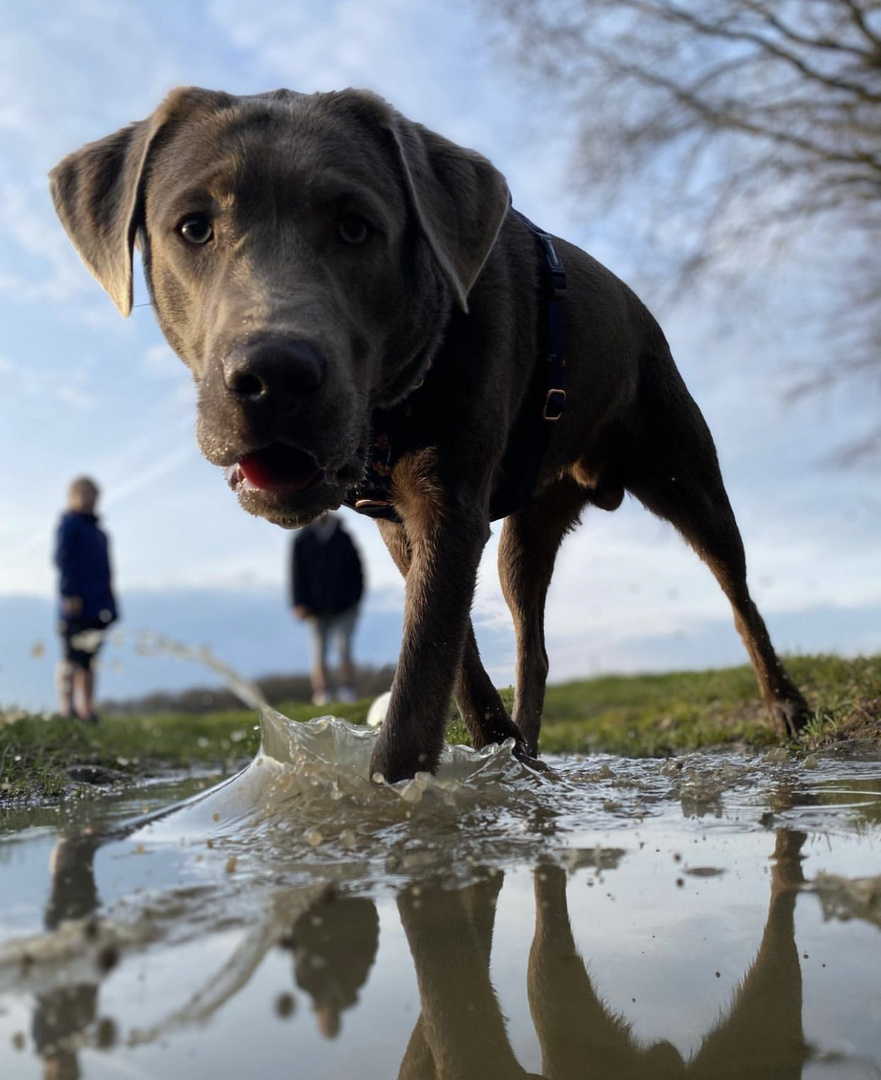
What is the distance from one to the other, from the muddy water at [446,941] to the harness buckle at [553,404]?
142cm

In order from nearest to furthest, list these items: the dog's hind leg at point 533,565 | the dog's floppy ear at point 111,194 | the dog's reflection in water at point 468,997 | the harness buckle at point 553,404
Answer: the dog's reflection in water at point 468,997 < the dog's floppy ear at point 111,194 < the harness buckle at point 553,404 < the dog's hind leg at point 533,565

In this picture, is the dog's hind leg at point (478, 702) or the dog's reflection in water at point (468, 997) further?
the dog's hind leg at point (478, 702)

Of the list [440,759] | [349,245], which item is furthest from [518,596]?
[349,245]

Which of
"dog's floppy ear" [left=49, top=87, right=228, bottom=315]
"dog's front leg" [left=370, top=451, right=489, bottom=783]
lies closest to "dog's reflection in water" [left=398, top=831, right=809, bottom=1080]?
"dog's front leg" [left=370, top=451, right=489, bottom=783]

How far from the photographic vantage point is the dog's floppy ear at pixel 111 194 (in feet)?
11.0

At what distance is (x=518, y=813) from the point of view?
2871 millimetres

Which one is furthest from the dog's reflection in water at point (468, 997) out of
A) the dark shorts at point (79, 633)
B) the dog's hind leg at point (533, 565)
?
the dark shorts at point (79, 633)

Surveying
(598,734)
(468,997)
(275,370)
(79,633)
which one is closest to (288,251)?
(275,370)

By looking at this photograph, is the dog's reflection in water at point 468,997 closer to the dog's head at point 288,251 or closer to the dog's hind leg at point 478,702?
the dog's head at point 288,251

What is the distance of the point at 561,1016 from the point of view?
1.65 metres

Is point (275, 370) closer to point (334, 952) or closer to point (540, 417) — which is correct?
point (334, 952)

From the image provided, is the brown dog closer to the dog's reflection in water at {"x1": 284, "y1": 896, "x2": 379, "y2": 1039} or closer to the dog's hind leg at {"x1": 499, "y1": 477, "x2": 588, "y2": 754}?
the dog's hind leg at {"x1": 499, "y1": 477, "x2": 588, "y2": 754}

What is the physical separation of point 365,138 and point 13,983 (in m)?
2.51

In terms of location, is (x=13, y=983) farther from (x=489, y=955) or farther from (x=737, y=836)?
(x=737, y=836)
